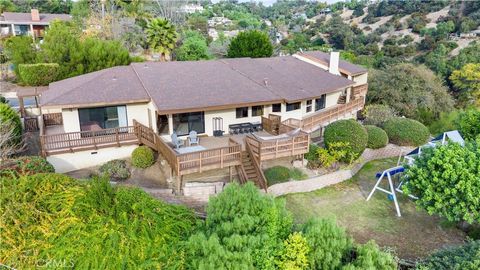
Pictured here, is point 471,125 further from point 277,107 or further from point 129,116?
point 129,116

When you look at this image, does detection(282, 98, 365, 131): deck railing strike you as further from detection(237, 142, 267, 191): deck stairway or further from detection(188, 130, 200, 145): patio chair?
detection(188, 130, 200, 145): patio chair

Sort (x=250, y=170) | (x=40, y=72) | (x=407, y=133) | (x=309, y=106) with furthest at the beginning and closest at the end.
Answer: (x=40, y=72) < (x=309, y=106) < (x=407, y=133) < (x=250, y=170)

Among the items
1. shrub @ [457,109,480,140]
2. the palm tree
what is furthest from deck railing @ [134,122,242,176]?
the palm tree

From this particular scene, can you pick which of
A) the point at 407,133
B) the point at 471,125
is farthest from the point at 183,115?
the point at 471,125

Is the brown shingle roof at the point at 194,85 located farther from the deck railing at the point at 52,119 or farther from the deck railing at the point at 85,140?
the deck railing at the point at 52,119

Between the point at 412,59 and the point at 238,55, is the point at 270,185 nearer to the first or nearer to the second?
the point at 238,55

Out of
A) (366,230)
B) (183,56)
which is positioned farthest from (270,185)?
(183,56)
